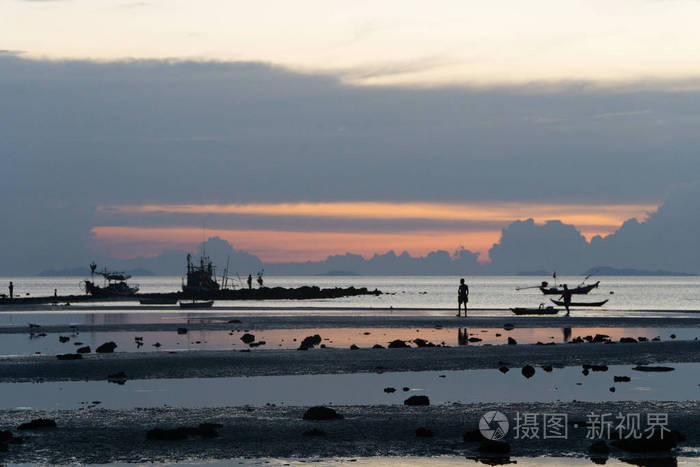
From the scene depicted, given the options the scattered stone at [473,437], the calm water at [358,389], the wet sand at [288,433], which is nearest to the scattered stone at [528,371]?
the calm water at [358,389]

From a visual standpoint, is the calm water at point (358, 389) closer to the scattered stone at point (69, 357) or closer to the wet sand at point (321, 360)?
the wet sand at point (321, 360)

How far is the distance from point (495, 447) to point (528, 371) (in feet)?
48.2

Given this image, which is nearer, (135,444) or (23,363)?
(135,444)

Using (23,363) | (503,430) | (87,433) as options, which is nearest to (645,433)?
(503,430)

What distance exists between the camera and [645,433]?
2069 centimetres

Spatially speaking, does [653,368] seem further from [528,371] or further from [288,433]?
[288,433]

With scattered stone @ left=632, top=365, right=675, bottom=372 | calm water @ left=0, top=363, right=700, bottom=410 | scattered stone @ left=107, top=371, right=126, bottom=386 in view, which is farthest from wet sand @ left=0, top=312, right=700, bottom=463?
scattered stone @ left=632, top=365, right=675, bottom=372

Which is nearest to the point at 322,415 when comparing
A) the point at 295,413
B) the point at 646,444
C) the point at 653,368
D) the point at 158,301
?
the point at 295,413

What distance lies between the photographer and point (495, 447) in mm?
19344

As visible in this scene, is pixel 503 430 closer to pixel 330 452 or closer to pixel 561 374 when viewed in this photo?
pixel 330 452

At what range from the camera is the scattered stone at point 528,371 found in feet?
108

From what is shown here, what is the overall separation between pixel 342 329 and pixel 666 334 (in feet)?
65.7

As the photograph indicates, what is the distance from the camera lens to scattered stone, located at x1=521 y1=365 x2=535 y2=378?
32850 mm

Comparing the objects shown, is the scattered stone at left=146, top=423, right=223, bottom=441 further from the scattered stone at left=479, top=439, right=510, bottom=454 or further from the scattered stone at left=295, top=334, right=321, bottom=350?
the scattered stone at left=295, top=334, right=321, bottom=350
